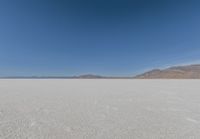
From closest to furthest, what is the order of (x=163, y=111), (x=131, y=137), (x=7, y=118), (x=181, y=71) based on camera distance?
(x=131, y=137) → (x=7, y=118) → (x=163, y=111) → (x=181, y=71)

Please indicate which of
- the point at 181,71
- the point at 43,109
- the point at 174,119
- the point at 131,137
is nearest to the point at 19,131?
the point at 43,109

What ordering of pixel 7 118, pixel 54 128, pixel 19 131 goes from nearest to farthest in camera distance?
pixel 19 131 → pixel 54 128 → pixel 7 118

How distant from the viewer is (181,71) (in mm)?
70000

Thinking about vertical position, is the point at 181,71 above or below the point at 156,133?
above

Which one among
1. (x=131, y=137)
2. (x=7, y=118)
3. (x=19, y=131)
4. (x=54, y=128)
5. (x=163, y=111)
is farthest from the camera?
(x=163, y=111)

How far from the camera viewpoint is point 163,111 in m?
3.42

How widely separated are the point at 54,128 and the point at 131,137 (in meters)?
1.09

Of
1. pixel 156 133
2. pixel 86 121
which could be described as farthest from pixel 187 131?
pixel 86 121

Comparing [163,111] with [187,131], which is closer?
[187,131]

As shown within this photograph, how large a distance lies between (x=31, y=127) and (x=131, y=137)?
56.3 inches

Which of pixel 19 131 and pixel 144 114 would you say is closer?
pixel 19 131

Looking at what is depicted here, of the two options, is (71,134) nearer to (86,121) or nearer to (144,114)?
(86,121)

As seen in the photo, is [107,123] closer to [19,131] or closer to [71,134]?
[71,134]

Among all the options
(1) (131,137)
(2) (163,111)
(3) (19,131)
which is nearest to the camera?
(1) (131,137)
